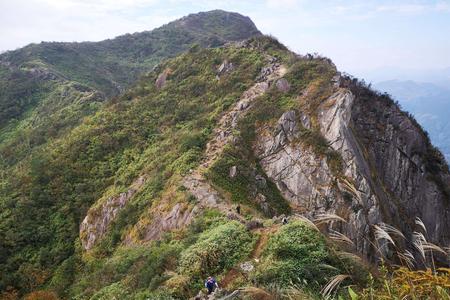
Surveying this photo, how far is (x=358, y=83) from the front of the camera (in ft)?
106

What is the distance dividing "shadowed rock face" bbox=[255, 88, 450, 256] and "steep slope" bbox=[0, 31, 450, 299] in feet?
0.28

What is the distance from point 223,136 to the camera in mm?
27078

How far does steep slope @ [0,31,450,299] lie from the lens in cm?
1464

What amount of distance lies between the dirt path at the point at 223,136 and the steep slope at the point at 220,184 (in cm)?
12

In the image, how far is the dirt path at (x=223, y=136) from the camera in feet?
67.8

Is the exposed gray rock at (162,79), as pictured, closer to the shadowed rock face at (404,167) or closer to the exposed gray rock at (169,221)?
the shadowed rock face at (404,167)

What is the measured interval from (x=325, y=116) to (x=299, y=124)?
1678 mm

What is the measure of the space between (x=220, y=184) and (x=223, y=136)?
5.54m

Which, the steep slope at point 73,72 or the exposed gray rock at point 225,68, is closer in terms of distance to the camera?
the exposed gray rock at point 225,68

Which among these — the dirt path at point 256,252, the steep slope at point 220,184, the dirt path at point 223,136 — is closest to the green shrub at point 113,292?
the steep slope at point 220,184

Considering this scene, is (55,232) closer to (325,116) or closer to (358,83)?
(325,116)

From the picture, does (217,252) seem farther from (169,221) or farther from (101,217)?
(101,217)

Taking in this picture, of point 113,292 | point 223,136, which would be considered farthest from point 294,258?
point 223,136

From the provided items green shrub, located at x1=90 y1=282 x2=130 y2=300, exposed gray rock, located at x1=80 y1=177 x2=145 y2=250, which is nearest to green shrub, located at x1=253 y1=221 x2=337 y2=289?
green shrub, located at x1=90 y1=282 x2=130 y2=300
